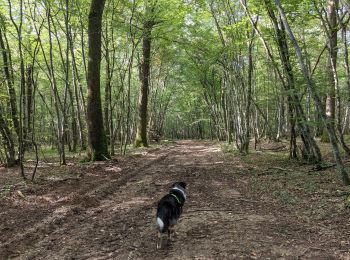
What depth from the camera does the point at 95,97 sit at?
50.0ft

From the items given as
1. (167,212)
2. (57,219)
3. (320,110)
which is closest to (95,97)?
(57,219)

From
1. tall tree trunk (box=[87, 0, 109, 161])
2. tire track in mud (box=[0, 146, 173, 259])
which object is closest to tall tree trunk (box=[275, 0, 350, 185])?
tire track in mud (box=[0, 146, 173, 259])

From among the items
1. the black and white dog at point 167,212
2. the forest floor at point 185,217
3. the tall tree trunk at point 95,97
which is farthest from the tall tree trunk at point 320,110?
the tall tree trunk at point 95,97

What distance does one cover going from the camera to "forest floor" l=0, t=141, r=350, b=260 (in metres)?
4.86

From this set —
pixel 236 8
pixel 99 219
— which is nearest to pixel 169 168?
pixel 99 219

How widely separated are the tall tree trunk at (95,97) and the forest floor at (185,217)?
11.9 feet

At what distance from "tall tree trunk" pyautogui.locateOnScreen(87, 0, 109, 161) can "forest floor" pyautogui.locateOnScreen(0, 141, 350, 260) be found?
3.61m

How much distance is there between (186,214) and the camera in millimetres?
6750

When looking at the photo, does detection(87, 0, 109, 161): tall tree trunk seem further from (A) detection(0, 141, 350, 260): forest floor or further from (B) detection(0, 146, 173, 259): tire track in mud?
(B) detection(0, 146, 173, 259): tire track in mud

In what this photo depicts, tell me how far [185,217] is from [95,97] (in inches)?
402

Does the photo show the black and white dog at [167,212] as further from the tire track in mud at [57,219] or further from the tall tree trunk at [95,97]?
the tall tree trunk at [95,97]

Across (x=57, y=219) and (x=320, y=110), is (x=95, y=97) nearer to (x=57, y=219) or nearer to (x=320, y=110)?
(x=57, y=219)

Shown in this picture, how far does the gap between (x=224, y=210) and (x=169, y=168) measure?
6.78 meters

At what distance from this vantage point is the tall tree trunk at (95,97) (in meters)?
14.9
